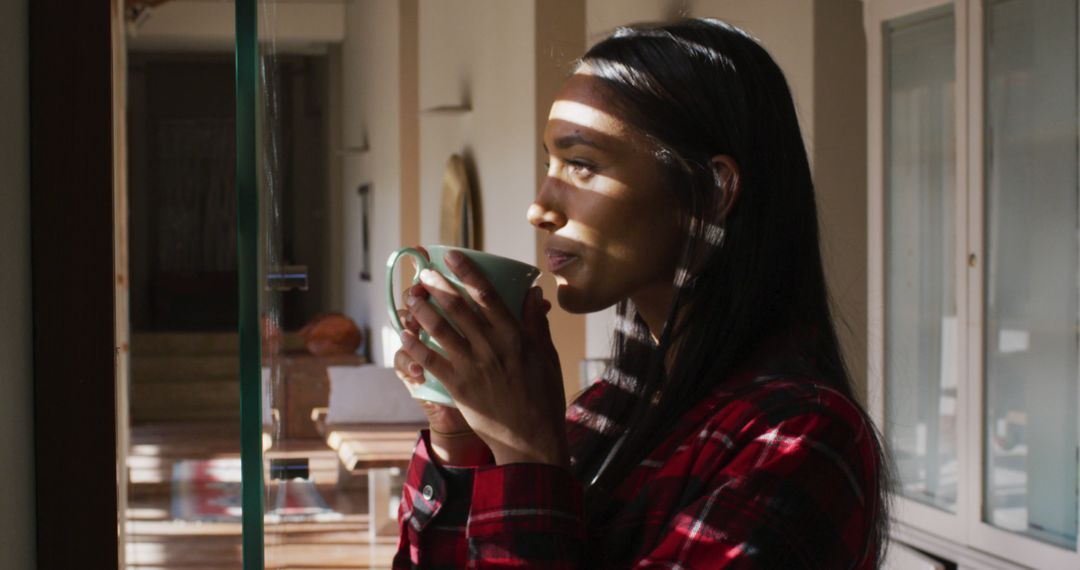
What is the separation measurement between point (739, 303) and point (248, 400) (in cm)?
41

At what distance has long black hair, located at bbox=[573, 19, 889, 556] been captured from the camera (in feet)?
2.69

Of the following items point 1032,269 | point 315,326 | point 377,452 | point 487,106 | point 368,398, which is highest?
point 487,106

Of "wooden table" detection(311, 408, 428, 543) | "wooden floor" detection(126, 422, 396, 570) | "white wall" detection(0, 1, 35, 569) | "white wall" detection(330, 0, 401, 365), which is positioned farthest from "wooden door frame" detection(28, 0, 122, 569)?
"white wall" detection(330, 0, 401, 365)

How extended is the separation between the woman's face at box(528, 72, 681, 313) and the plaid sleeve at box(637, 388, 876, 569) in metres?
0.13

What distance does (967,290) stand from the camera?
319 centimetres

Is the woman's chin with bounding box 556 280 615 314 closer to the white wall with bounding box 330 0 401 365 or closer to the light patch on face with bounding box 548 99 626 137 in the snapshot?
the light patch on face with bounding box 548 99 626 137

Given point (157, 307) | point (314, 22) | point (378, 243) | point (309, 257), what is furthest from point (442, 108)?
point (157, 307)

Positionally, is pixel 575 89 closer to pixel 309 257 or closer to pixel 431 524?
pixel 431 524

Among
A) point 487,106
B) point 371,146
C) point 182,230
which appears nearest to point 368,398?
point 487,106

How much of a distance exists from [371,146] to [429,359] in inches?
360

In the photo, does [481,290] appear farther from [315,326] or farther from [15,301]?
[315,326]

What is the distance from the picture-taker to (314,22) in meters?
11.3

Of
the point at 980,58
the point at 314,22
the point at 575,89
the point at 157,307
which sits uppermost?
the point at 314,22

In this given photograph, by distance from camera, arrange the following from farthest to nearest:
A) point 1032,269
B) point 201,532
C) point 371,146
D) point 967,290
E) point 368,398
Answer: point 371,146, point 201,532, point 368,398, point 967,290, point 1032,269
